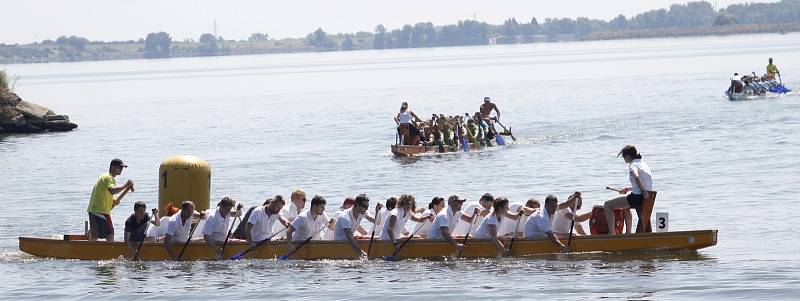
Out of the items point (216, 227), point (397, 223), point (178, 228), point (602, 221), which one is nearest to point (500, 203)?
point (602, 221)

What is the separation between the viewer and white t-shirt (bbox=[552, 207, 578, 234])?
2249 cm

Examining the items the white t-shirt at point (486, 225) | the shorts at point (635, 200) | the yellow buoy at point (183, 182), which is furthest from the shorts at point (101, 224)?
the shorts at point (635, 200)

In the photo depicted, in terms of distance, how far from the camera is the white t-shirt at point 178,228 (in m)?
23.4

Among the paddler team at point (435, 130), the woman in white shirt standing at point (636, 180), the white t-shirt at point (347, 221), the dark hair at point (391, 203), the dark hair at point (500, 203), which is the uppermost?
the woman in white shirt standing at point (636, 180)

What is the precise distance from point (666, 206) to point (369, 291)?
12138 millimetres

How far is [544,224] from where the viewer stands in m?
22.4

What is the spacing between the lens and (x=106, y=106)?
3903 inches

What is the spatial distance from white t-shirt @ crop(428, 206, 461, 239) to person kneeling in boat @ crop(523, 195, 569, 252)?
3.97 feet

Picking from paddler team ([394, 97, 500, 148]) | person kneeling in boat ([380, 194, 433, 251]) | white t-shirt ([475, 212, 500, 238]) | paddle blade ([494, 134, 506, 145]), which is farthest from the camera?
paddle blade ([494, 134, 506, 145])

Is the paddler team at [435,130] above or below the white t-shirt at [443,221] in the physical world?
below

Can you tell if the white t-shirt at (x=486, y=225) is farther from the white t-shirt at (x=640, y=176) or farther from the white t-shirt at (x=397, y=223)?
the white t-shirt at (x=640, y=176)

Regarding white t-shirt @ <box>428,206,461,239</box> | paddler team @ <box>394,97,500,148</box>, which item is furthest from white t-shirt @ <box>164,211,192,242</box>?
paddler team @ <box>394,97,500,148</box>

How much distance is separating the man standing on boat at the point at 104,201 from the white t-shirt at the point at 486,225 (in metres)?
6.31

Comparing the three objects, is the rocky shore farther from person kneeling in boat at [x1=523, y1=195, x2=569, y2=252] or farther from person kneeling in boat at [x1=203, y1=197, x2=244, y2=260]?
person kneeling in boat at [x1=523, y1=195, x2=569, y2=252]
